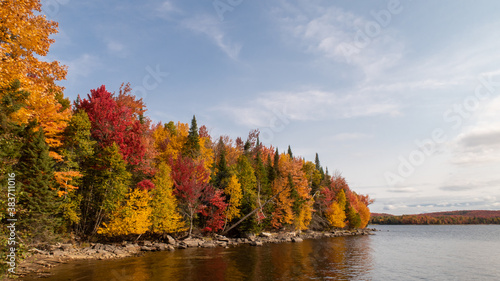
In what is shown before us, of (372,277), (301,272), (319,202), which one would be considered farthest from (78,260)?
(319,202)

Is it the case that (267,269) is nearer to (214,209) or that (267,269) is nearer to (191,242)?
(191,242)

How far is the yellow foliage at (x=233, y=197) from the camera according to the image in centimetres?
4975

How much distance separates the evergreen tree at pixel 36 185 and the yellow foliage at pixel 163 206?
12.1 meters

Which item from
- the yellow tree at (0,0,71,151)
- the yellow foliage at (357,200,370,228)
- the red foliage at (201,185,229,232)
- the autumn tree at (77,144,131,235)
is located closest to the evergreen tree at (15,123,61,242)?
the autumn tree at (77,144,131,235)

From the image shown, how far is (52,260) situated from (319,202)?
222 feet

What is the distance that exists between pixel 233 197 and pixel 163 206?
14.9 metres

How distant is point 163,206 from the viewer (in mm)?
38188

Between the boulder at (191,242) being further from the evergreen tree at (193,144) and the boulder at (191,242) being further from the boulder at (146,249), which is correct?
the evergreen tree at (193,144)

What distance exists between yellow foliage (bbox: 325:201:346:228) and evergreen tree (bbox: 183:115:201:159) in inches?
1718

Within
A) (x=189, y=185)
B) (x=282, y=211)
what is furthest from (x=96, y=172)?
(x=282, y=211)

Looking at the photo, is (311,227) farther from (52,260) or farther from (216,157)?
(52,260)

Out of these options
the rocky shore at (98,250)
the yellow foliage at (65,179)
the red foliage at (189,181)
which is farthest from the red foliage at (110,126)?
the rocky shore at (98,250)

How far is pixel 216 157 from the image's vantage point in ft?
218

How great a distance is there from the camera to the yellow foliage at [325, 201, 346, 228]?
78812 millimetres
